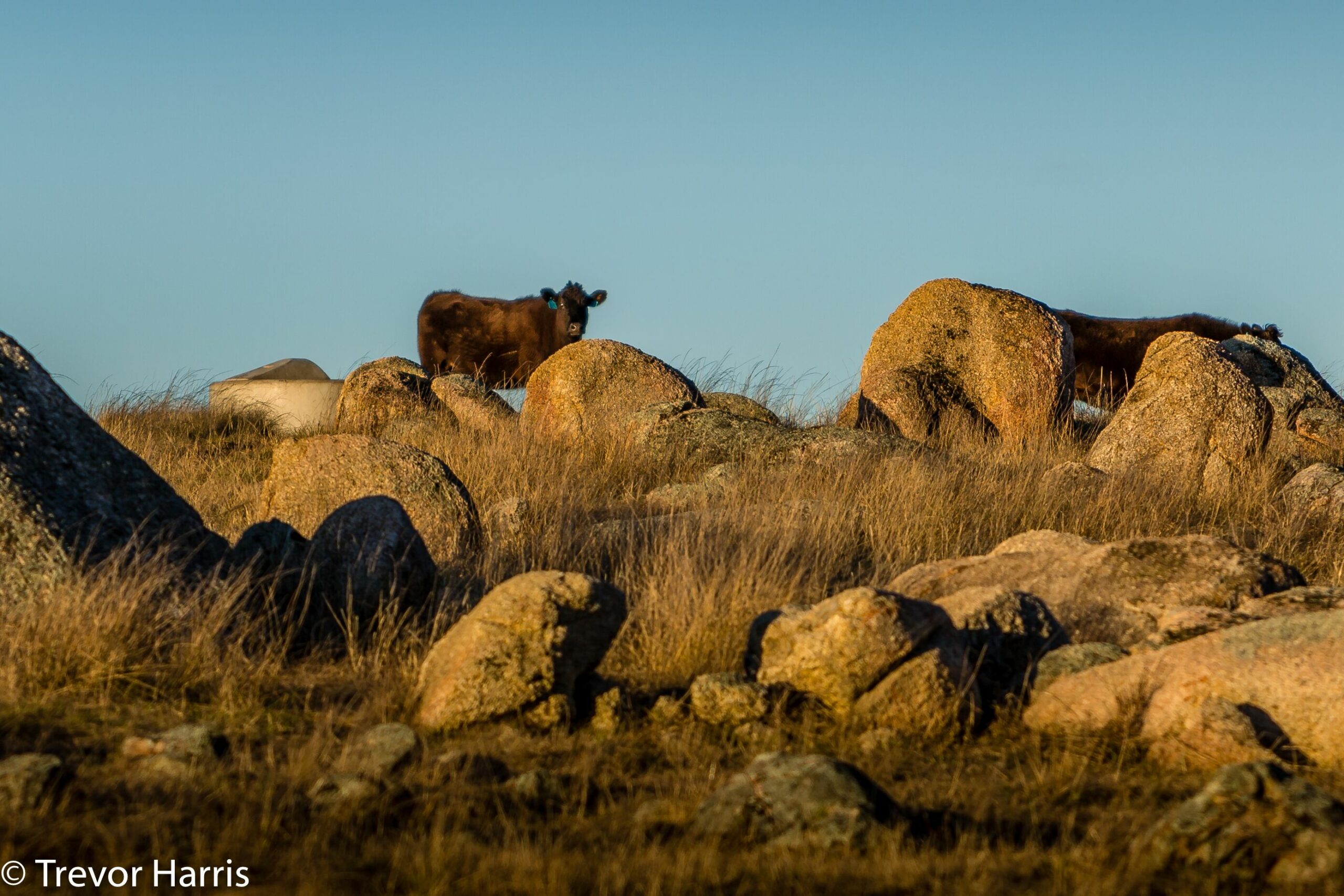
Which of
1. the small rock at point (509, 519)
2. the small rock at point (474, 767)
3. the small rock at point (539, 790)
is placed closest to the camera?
the small rock at point (539, 790)

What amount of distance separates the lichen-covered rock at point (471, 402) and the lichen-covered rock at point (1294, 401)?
25.0 feet

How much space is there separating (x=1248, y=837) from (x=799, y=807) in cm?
127

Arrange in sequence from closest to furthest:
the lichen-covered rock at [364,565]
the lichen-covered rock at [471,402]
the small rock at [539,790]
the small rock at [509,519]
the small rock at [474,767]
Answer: the small rock at [539,790] < the small rock at [474,767] < the lichen-covered rock at [364,565] < the small rock at [509,519] < the lichen-covered rock at [471,402]

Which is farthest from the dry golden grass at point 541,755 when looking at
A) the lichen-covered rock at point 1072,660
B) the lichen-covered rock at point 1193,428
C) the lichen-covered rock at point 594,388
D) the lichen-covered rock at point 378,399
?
the lichen-covered rock at point 378,399

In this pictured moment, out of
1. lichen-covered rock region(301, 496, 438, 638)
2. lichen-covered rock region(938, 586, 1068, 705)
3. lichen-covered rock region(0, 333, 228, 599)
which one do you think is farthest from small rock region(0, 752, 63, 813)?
lichen-covered rock region(938, 586, 1068, 705)

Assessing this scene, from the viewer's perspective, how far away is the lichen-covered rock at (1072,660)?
232 inches

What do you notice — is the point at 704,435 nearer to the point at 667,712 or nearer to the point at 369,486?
the point at 369,486

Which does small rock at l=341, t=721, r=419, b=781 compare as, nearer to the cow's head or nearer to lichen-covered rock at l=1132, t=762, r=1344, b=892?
lichen-covered rock at l=1132, t=762, r=1344, b=892

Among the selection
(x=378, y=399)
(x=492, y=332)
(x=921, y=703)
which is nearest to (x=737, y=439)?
(x=378, y=399)

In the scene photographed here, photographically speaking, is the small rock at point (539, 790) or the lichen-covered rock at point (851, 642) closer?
the small rock at point (539, 790)

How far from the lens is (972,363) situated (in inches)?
611

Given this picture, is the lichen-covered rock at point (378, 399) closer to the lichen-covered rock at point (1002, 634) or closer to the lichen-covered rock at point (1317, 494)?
the lichen-covered rock at point (1317, 494)

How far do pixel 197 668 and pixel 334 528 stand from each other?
1.57 metres

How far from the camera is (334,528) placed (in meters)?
7.24
